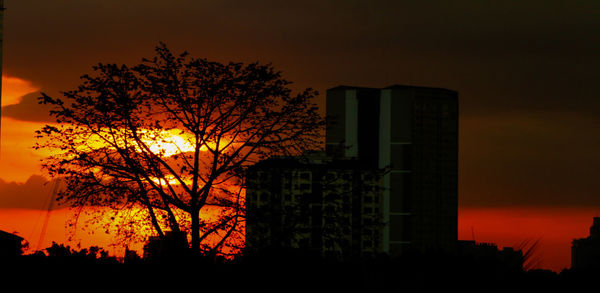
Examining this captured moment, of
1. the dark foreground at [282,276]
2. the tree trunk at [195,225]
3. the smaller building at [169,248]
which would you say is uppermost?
the tree trunk at [195,225]

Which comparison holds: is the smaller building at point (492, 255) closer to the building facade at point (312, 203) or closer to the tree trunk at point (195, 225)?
the building facade at point (312, 203)

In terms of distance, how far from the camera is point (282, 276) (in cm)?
1177

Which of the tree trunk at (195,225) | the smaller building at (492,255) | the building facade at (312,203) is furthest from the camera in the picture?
the tree trunk at (195,225)

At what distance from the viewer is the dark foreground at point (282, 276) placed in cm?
1125

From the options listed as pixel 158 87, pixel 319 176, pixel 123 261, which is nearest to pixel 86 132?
pixel 158 87

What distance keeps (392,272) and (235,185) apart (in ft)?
64.9

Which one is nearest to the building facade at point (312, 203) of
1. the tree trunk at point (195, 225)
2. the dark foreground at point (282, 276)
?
the tree trunk at point (195, 225)

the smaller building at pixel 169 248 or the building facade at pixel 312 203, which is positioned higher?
the building facade at pixel 312 203

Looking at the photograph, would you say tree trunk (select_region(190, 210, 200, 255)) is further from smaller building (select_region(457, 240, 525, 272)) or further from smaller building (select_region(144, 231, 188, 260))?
smaller building (select_region(457, 240, 525, 272))

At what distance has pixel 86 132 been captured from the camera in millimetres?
30422

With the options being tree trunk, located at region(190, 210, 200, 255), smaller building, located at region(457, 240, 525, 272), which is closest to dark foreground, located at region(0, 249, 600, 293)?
smaller building, located at region(457, 240, 525, 272)

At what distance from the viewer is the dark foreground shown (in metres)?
11.2

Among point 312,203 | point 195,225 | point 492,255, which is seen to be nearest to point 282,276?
point 492,255

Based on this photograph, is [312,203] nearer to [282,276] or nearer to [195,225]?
[195,225]
